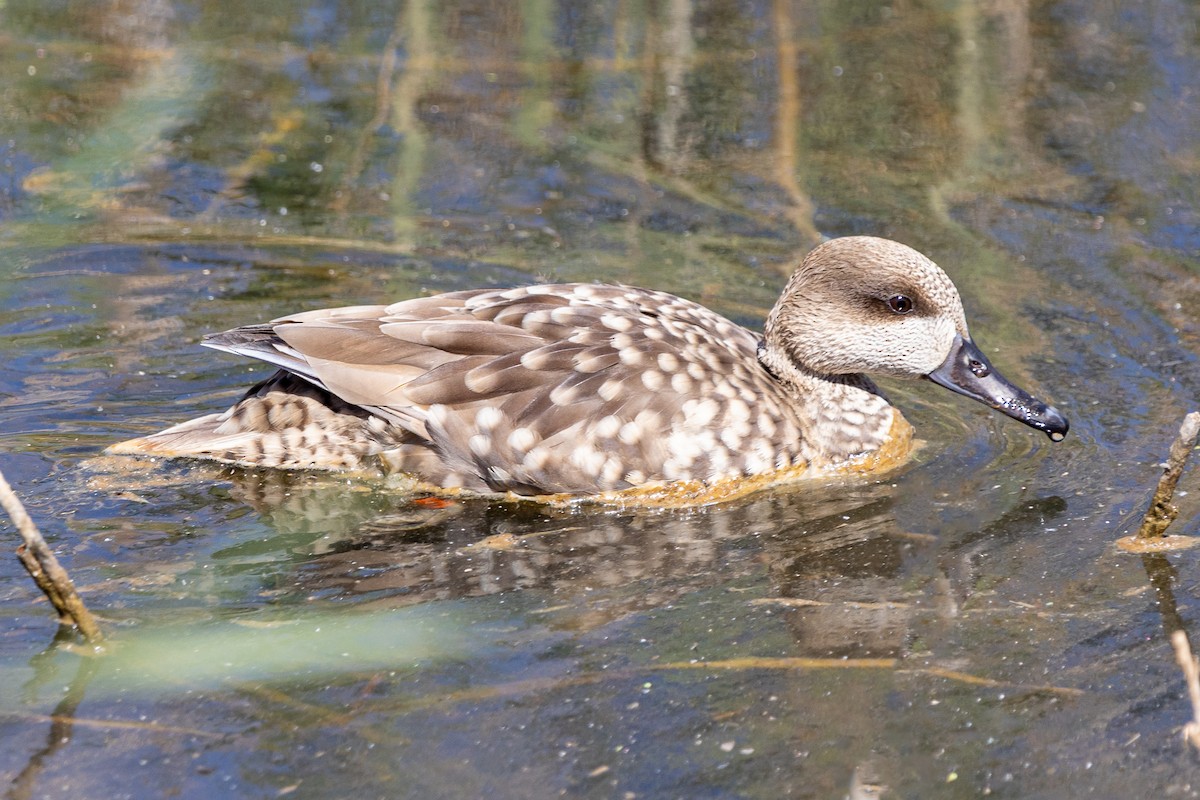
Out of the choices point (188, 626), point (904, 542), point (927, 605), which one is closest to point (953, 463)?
point (904, 542)

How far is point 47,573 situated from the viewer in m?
4.60

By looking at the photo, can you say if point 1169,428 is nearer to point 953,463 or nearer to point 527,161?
point 953,463

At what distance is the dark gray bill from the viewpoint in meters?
6.32

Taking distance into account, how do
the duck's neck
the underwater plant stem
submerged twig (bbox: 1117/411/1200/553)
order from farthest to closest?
the duck's neck, submerged twig (bbox: 1117/411/1200/553), the underwater plant stem

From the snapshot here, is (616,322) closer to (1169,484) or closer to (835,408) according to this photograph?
(835,408)

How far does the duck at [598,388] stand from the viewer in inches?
244

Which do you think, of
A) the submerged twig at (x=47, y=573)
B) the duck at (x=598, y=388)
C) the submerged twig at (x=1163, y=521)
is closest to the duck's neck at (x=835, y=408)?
the duck at (x=598, y=388)

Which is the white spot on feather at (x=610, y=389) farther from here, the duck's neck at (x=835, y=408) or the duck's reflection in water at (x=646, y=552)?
the duck's neck at (x=835, y=408)

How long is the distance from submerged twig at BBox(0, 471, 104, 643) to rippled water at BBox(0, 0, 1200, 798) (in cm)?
12

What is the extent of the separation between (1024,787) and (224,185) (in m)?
6.53

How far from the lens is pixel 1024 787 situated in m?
4.14

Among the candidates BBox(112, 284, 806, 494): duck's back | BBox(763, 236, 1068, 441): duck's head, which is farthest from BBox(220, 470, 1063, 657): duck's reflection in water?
BBox(763, 236, 1068, 441): duck's head

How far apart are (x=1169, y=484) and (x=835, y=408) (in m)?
1.81

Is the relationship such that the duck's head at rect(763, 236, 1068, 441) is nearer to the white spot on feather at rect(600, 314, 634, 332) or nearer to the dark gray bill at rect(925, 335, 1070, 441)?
the dark gray bill at rect(925, 335, 1070, 441)
